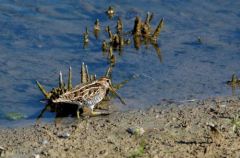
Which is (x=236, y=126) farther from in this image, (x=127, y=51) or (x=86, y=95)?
(x=127, y=51)

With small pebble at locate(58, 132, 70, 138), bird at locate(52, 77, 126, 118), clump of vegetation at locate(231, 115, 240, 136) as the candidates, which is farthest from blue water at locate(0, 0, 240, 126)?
clump of vegetation at locate(231, 115, 240, 136)

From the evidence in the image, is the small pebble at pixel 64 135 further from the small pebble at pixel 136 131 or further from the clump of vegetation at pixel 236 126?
the clump of vegetation at pixel 236 126

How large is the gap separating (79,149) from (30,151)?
0.51 metres

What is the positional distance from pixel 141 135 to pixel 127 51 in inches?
132

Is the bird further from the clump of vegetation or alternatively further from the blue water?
the clump of vegetation

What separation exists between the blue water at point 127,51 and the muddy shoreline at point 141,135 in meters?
0.57

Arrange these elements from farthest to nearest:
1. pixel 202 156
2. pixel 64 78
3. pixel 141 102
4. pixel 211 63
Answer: pixel 211 63 → pixel 64 78 → pixel 141 102 → pixel 202 156

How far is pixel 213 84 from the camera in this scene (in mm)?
9766

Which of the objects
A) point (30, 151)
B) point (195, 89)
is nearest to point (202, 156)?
point (30, 151)

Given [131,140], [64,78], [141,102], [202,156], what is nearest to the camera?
[202,156]

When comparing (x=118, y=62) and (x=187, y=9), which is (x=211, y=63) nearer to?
(x=118, y=62)

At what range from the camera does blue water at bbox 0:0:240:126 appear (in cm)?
954

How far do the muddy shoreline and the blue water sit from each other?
1.87ft

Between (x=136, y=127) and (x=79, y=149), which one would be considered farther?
(x=136, y=127)
